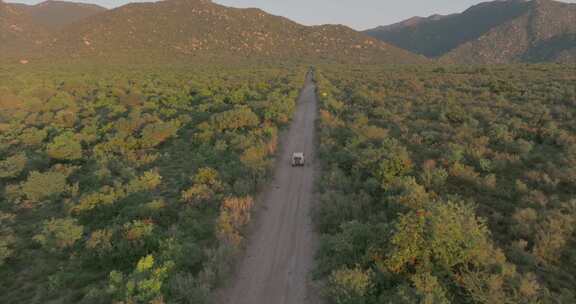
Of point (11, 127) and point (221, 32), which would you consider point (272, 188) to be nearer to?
point (11, 127)

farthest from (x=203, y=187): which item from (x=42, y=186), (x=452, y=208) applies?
(x=452, y=208)

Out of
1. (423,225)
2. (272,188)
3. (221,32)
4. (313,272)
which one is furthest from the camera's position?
(221,32)

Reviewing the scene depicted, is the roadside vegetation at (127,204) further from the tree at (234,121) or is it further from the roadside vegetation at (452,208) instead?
the roadside vegetation at (452,208)

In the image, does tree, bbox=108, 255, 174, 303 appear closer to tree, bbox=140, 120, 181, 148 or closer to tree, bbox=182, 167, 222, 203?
tree, bbox=182, 167, 222, 203

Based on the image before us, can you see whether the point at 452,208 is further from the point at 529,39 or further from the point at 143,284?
the point at 529,39

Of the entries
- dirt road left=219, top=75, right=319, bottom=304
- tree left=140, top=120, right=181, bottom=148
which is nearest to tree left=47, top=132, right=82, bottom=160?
tree left=140, top=120, right=181, bottom=148

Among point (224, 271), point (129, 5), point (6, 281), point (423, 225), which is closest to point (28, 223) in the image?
point (6, 281)
